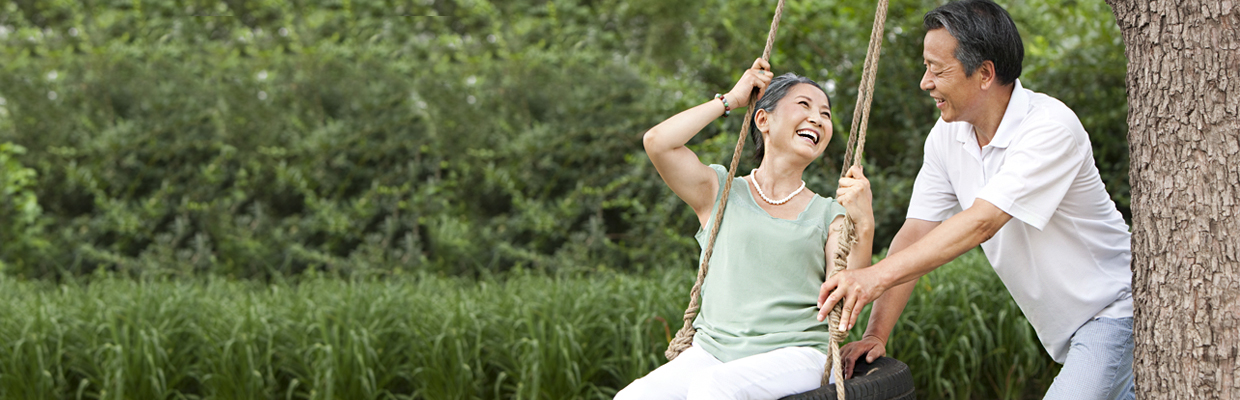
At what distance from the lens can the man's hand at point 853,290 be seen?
175cm

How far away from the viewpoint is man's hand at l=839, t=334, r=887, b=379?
2.07 metres

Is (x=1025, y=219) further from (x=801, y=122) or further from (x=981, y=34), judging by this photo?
(x=801, y=122)

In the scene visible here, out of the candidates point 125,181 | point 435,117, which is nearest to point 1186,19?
point 435,117

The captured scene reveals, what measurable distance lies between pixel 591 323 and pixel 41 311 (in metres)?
2.66

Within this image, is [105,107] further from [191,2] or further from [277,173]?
[277,173]

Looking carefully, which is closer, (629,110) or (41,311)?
(41,311)

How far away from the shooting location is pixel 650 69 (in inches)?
268

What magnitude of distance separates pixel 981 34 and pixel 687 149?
72cm

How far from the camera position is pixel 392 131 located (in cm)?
496

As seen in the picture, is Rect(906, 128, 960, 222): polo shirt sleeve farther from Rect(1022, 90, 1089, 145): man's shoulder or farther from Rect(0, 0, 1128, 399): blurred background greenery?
Rect(0, 0, 1128, 399): blurred background greenery

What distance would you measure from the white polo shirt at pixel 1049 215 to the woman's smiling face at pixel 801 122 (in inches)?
13.9

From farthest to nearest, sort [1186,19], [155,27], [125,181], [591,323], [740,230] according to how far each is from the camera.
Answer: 1. [155,27]
2. [125,181]
3. [591,323]
4. [740,230]
5. [1186,19]

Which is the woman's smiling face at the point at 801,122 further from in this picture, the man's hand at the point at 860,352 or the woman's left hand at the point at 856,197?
the man's hand at the point at 860,352

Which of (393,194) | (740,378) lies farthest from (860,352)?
(393,194)
